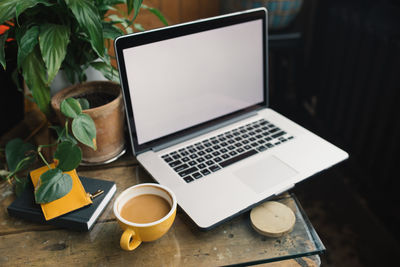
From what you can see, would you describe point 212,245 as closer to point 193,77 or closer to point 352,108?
point 193,77

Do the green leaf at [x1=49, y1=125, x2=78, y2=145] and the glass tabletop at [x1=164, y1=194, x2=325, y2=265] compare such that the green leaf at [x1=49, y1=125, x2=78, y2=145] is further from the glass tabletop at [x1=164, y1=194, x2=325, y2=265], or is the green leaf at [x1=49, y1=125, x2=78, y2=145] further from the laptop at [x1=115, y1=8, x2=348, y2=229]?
the glass tabletop at [x1=164, y1=194, x2=325, y2=265]

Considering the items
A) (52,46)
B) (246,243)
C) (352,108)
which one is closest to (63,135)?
(52,46)

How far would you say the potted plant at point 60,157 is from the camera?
2.22ft

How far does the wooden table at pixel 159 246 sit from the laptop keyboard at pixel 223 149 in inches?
4.7

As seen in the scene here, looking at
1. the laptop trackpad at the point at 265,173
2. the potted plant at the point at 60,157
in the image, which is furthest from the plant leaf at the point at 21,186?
the laptop trackpad at the point at 265,173

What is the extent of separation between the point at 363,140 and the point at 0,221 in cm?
127

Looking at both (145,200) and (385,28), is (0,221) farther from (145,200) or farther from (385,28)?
(385,28)

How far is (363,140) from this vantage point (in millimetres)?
1437

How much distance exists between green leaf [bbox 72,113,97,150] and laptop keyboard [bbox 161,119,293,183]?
6.9 inches

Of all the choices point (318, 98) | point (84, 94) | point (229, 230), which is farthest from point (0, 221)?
point (318, 98)

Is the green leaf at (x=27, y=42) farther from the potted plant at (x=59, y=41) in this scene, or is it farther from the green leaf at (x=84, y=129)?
the green leaf at (x=84, y=129)

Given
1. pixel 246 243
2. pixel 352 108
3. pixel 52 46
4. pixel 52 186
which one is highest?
pixel 52 46

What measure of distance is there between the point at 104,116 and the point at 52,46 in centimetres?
17

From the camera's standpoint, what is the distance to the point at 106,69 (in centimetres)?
88
